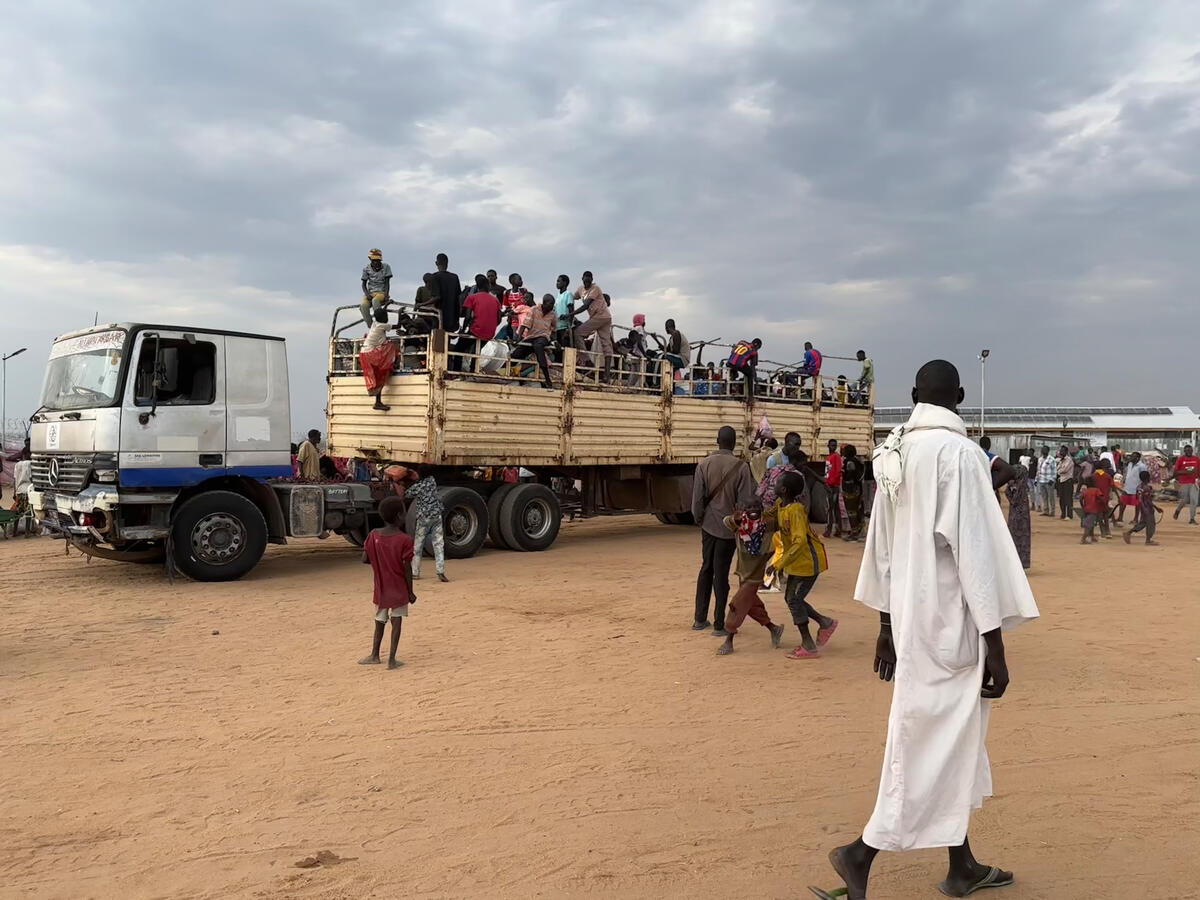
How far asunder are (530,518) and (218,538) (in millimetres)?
4434

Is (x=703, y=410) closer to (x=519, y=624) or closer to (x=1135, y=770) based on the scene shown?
(x=519, y=624)

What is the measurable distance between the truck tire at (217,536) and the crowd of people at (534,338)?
2.44 meters

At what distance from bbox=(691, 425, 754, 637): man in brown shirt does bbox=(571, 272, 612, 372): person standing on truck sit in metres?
6.13

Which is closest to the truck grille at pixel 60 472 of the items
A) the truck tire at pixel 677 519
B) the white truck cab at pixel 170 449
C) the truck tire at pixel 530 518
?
the white truck cab at pixel 170 449

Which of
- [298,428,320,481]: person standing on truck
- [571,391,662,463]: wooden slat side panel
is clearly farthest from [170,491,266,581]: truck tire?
[571,391,662,463]: wooden slat side panel

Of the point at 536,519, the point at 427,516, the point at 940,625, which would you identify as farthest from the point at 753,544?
the point at 536,519

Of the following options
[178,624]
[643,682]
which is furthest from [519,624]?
[178,624]

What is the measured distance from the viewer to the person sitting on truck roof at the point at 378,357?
36.8ft

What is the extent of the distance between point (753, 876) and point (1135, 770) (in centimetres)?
230

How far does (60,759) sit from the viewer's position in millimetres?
4352

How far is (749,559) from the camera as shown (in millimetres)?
6457

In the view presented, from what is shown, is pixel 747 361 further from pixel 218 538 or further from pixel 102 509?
pixel 102 509

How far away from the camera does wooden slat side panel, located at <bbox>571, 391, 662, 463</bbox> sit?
42.1ft

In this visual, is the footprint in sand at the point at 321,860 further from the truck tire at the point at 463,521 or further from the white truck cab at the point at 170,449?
the truck tire at the point at 463,521
